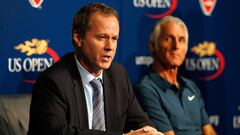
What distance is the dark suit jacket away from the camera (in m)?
2.24

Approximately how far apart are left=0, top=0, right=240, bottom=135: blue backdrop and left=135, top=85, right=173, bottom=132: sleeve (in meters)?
0.43

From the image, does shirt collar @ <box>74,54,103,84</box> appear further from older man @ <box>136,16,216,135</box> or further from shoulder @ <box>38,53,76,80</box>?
older man @ <box>136,16,216,135</box>

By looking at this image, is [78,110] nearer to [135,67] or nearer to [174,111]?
[174,111]

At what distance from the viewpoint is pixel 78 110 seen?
2365mm

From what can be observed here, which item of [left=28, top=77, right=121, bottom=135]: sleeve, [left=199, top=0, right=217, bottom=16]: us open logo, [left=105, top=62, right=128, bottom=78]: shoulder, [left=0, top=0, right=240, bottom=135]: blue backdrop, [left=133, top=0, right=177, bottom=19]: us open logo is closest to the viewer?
[left=28, top=77, right=121, bottom=135]: sleeve

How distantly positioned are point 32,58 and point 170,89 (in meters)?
0.97

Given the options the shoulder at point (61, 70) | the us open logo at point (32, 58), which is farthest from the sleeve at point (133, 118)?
the us open logo at point (32, 58)

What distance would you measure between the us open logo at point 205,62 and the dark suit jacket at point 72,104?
1.39 m

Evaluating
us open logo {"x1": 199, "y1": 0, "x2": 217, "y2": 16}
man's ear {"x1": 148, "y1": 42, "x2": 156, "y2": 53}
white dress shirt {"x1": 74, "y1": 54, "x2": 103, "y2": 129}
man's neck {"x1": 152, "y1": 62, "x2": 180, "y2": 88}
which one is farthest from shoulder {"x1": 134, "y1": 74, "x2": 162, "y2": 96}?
us open logo {"x1": 199, "y1": 0, "x2": 217, "y2": 16}

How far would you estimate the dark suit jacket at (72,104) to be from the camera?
7.36 feet

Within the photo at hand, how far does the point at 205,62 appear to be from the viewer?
13.1 ft

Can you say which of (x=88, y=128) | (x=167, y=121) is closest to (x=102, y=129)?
(x=88, y=128)

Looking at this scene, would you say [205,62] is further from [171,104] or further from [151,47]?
[171,104]

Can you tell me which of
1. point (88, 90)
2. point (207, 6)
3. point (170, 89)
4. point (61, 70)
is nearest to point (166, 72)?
point (170, 89)
